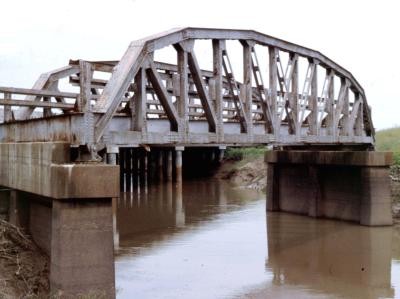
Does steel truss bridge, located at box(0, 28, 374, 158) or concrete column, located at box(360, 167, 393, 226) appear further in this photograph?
concrete column, located at box(360, 167, 393, 226)

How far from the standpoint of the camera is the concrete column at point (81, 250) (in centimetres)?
1048

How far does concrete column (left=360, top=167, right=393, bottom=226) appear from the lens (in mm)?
23766

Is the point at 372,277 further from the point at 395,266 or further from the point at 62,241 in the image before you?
the point at 62,241

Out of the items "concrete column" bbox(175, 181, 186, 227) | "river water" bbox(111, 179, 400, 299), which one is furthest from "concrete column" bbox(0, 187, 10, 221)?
"concrete column" bbox(175, 181, 186, 227)

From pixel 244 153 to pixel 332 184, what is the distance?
80.7ft

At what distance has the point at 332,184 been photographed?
2622 centimetres

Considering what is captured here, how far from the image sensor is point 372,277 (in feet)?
52.5

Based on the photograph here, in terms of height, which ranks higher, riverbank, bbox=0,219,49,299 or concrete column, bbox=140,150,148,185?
concrete column, bbox=140,150,148,185

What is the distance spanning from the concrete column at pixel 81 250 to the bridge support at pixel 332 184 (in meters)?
15.3

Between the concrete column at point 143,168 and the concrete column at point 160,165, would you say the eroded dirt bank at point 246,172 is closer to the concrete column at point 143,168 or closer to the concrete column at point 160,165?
the concrete column at point 160,165

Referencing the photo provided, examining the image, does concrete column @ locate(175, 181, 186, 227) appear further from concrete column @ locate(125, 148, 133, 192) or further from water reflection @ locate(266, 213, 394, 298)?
concrete column @ locate(125, 148, 133, 192)

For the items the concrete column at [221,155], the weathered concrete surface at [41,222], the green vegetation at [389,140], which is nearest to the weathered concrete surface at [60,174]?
the weathered concrete surface at [41,222]

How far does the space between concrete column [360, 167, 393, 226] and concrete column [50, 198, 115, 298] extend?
15.3 metres

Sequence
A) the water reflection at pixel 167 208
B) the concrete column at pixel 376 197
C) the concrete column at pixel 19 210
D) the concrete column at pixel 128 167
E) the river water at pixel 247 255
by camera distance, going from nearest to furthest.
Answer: the concrete column at pixel 19 210
the river water at pixel 247 255
the water reflection at pixel 167 208
the concrete column at pixel 376 197
the concrete column at pixel 128 167
